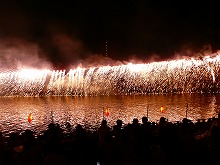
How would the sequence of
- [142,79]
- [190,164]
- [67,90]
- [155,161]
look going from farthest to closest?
[67,90]
[142,79]
[190,164]
[155,161]

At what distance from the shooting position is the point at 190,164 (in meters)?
7.46

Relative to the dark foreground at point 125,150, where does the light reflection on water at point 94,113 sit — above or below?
below

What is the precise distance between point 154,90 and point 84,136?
118963mm

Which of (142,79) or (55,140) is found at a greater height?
(142,79)

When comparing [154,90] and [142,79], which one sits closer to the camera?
[154,90]

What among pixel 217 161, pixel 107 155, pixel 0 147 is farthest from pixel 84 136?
pixel 217 161

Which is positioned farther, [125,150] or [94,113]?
[94,113]

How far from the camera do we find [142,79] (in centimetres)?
13475

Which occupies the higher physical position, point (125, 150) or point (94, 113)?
point (125, 150)

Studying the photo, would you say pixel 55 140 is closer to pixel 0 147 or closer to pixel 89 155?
pixel 89 155

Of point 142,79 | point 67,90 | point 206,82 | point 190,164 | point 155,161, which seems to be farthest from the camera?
point 67,90

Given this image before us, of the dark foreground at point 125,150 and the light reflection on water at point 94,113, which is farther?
the light reflection on water at point 94,113

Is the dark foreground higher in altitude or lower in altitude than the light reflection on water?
higher

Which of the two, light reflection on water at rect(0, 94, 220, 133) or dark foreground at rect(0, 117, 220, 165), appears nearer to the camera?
dark foreground at rect(0, 117, 220, 165)
